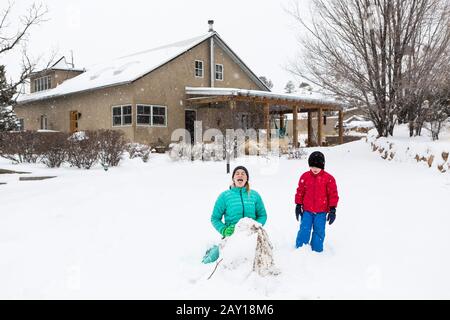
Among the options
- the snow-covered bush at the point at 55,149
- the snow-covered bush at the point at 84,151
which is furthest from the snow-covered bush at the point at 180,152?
the snow-covered bush at the point at 55,149

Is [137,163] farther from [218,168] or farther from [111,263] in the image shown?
[111,263]

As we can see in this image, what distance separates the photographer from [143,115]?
20.3 metres

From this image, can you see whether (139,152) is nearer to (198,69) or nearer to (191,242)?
(198,69)

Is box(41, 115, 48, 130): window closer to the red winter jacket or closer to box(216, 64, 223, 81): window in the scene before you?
box(216, 64, 223, 81): window

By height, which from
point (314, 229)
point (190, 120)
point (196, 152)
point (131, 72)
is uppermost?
point (131, 72)

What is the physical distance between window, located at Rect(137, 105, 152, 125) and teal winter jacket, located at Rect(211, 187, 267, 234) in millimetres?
16175

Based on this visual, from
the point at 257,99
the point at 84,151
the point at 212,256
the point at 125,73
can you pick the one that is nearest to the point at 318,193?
the point at 212,256

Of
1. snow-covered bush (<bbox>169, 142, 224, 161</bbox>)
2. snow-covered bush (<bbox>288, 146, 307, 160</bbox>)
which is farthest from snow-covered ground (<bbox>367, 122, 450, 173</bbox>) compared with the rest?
snow-covered bush (<bbox>169, 142, 224, 161</bbox>)

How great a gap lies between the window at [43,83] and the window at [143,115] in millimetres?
11364

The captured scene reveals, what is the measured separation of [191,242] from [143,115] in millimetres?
15682

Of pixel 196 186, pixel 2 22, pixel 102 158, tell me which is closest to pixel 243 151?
pixel 102 158

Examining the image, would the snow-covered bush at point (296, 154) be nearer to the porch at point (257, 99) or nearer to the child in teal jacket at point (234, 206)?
the porch at point (257, 99)

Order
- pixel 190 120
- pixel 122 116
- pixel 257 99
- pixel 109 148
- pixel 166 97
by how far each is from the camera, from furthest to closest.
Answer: pixel 190 120
pixel 166 97
pixel 122 116
pixel 257 99
pixel 109 148

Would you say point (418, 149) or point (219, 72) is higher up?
point (219, 72)
